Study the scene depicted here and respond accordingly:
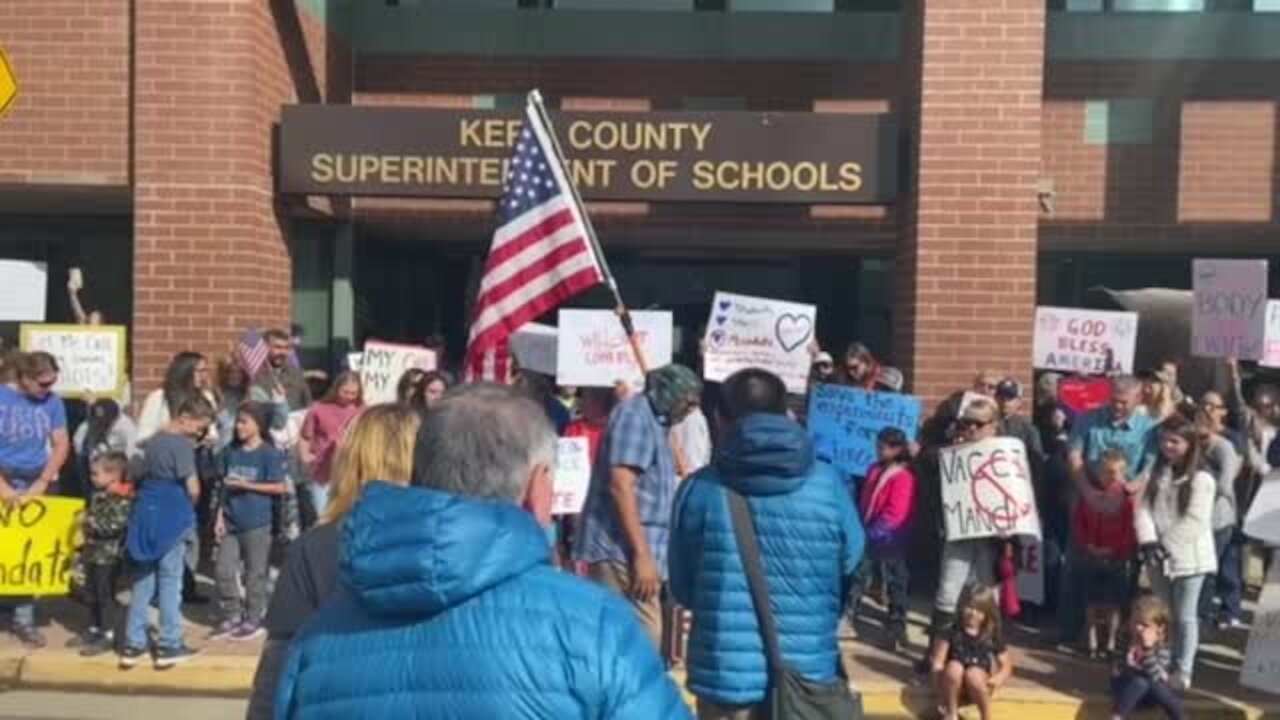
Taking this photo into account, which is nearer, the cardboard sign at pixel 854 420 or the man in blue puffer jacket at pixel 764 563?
the man in blue puffer jacket at pixel 764 563

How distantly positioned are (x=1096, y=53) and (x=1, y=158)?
877 cm

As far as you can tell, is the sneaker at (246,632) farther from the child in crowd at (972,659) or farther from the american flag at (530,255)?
the child in crowd at (972,659)

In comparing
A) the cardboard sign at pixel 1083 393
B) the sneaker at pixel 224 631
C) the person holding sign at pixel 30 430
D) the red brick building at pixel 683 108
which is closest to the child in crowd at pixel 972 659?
the cardboard sign at pixel 1083 393

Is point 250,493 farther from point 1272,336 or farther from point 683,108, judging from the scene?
point 1272,336

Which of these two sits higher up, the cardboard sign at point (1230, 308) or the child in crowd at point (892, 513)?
the cardboard sign at point (1230, 308)

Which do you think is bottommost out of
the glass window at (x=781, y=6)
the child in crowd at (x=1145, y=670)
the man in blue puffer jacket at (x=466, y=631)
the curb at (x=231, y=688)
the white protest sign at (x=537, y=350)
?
the curb at (x=231, y=688)

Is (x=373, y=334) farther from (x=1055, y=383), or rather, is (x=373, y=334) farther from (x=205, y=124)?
(x=1055, y=383)

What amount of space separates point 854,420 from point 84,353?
17.1ft

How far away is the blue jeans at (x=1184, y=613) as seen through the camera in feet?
27.7

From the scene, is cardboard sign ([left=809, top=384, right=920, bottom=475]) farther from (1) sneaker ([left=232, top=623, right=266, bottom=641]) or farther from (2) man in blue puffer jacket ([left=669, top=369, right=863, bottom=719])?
(2) man in blue puffer jacket ([left=669, top=369, right=863, bottom=719])

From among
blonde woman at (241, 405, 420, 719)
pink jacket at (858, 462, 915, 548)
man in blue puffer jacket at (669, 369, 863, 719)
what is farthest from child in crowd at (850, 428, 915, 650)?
blonde woman at (241, 405, 420, 719)

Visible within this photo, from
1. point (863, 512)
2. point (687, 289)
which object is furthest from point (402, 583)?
point (687, 289)

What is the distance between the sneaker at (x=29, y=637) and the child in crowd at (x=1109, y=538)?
6.11 meters

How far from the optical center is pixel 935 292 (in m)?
10.7
